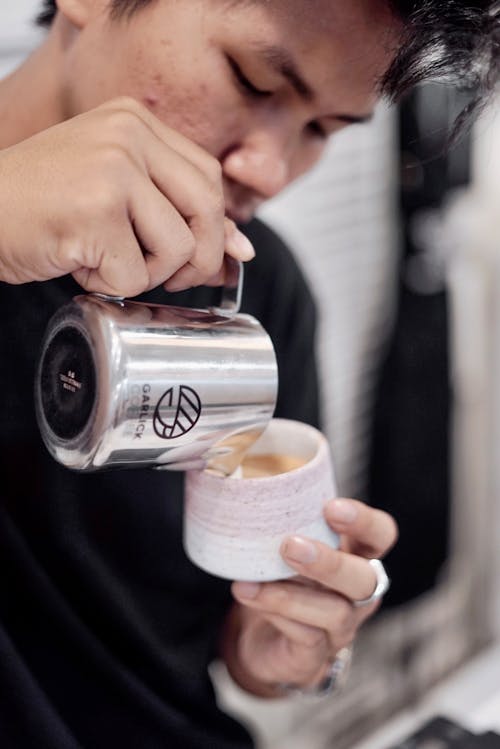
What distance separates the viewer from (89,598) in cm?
98

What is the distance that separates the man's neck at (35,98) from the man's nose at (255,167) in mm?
218

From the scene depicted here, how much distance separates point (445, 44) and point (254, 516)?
0.46m

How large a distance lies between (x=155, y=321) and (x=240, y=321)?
4.0 inches

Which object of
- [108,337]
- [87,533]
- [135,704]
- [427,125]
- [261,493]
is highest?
[427,125]

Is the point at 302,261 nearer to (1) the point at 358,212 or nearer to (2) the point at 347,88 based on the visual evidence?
(1) the point at 358,212

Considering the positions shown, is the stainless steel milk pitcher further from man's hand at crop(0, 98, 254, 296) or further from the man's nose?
the man's nose

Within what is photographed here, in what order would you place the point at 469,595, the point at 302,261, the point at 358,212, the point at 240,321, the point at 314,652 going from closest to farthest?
the point at 240,321, the point at 314,652, the point at 302,261, the point at 358,212, the point at 469,595

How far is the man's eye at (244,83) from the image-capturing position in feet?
2.60

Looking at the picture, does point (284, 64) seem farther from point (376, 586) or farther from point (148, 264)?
point (376, 586)

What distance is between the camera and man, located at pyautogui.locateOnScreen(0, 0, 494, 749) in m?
0.66

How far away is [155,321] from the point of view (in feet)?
2.19

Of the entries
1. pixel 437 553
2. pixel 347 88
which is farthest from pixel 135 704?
pixel 437 553

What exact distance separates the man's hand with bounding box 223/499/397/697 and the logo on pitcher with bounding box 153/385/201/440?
6.9 inches

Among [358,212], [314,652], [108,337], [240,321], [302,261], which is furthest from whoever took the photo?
[358,212]
